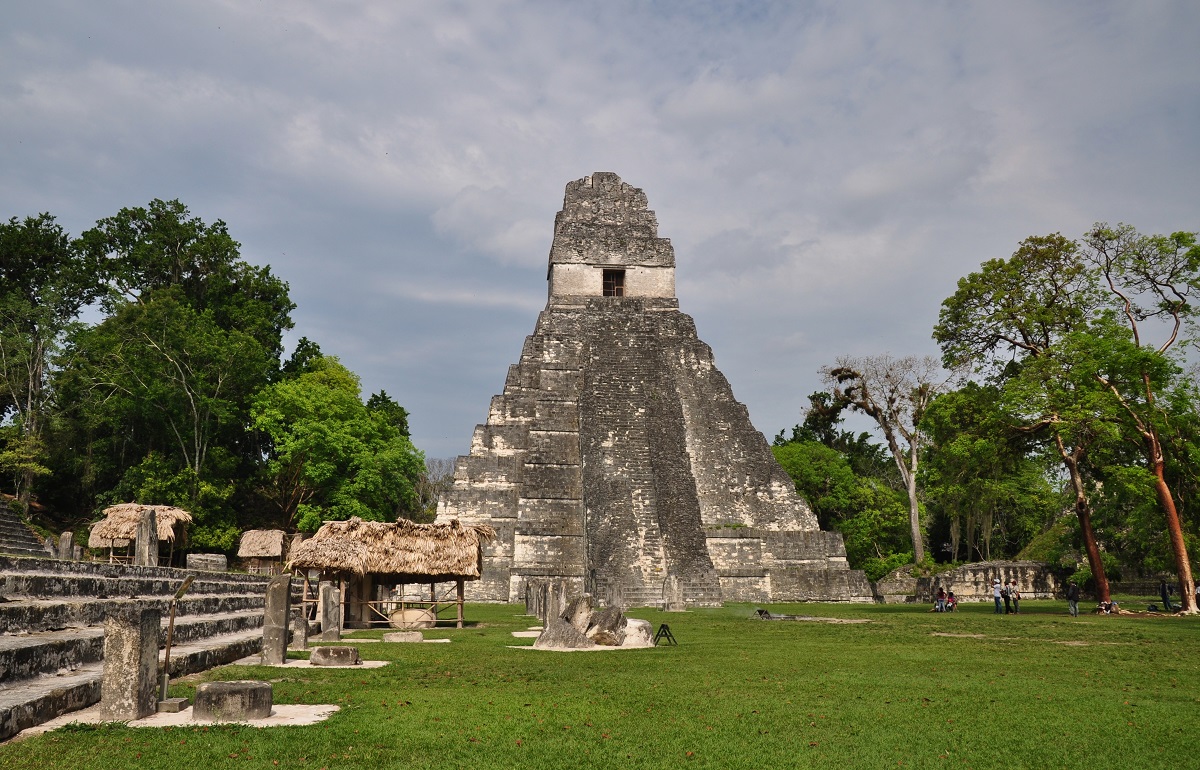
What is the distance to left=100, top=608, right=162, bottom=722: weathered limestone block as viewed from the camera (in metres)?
6.00

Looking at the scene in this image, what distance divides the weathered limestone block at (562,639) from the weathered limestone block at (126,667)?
6.23 meters

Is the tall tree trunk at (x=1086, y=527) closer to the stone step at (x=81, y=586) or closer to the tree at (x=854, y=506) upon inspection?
the tree at (x=854, y=506)

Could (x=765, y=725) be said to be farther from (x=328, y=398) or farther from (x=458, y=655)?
(x=328, y=398)

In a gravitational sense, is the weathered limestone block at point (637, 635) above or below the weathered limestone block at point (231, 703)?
below

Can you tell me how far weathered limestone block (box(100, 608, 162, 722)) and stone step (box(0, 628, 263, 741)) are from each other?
276mm

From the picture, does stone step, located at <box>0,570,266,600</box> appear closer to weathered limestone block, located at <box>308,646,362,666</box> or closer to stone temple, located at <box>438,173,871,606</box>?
weathered limestone block, located at <box>308,646,362,666</box>

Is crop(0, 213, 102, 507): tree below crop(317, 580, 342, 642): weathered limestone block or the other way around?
the other way around

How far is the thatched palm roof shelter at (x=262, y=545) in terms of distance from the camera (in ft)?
90.3

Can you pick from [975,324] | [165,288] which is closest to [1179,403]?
[975,324]

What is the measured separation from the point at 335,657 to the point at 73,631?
2641mm

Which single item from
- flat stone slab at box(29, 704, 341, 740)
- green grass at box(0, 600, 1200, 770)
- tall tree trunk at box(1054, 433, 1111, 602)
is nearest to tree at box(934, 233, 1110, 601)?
tall tree trunk at box(1054, 433, 1111, 602)

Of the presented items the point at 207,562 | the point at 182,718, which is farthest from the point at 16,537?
the point at 182,718

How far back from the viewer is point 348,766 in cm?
488

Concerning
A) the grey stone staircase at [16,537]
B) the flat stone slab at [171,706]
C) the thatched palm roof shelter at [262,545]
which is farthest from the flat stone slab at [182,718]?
the thatched palm roof shelter at [262,545]
